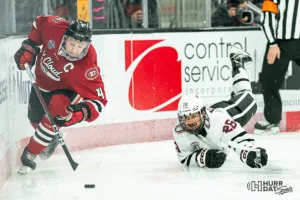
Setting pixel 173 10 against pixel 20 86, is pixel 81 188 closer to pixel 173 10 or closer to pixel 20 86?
pixel 20 86

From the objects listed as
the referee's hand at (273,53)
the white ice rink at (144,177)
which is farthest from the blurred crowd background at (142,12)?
the white ice rink at (144,177)

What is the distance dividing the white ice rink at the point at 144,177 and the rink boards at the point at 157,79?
25cm

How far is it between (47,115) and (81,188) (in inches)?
34.0

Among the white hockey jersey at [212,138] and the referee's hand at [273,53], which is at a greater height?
the referee's hand at [273,53]

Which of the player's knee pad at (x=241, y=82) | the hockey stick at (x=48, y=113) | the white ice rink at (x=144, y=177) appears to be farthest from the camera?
the player's knee pad at (x=241, y=82)

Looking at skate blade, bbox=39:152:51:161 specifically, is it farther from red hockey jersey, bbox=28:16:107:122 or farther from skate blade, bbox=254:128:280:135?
skate blade, bbox=254:128:280:135

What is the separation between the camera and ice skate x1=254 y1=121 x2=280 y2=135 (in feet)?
25.7

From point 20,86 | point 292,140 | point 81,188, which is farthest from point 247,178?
point 292,140

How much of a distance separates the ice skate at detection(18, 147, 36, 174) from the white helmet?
1.02 meters

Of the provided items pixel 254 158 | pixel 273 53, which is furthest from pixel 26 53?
pixel 273 53

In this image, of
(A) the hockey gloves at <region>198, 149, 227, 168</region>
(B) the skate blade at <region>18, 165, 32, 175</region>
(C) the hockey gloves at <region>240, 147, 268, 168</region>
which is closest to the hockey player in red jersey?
(B) the skate blade at <region>18, 165, 32, 175</region>

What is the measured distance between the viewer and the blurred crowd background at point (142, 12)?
624 centimetres

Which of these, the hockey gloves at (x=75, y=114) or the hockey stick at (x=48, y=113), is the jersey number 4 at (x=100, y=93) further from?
the hockey stick at (x=48, y=113)

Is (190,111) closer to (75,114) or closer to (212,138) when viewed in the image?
(212,138)
